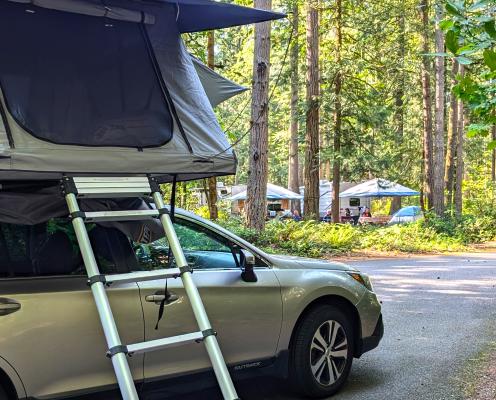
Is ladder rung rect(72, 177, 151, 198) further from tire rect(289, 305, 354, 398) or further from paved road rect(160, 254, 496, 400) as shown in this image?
tire rect(289, 305, 354, 398)

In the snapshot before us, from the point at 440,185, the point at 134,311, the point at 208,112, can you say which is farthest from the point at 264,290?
the point at 440,185

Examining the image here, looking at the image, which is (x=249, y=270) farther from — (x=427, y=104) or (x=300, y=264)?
(x=427, y=104)

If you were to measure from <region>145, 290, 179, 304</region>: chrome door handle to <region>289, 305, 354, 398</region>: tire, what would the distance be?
1.33 meters

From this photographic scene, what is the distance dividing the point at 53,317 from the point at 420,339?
16.4ft

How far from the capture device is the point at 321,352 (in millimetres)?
5070

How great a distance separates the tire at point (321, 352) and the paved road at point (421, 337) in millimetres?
212

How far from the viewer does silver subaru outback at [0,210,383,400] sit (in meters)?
3.57

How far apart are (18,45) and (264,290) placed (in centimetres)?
260

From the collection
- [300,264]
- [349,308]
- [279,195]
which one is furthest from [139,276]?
[279,195]

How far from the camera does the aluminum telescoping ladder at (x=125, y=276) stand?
10.1 ft

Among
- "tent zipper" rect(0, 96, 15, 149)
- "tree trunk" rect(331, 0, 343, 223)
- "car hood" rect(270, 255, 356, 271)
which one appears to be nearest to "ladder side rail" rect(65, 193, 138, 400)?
"tent zipper" rect(0, 96, 15, 149)

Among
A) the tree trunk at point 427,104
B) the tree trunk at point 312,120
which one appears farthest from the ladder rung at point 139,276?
the tree trunk at point 427,104

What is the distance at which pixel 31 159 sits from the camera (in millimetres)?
3287

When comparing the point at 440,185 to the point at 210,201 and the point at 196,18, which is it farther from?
the point at 196,18
